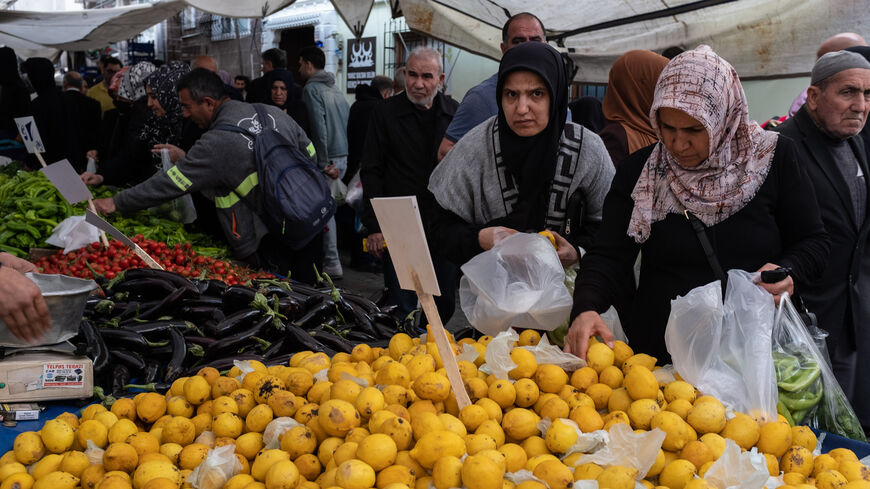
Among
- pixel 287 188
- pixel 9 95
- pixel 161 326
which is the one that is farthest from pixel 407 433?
pixel 9 95

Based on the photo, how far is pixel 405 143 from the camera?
4.47 metres

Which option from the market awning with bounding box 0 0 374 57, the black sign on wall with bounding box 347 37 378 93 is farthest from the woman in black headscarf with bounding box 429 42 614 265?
the black sign on wall with bounding box 347 37 378 93

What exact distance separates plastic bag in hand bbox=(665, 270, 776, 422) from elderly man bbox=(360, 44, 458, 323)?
273 cm

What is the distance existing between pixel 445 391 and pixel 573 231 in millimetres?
1322

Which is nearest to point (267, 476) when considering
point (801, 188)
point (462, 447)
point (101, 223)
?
point (462, 447)

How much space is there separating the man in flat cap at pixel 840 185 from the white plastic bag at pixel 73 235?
402 cm

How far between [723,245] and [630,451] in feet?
3.13

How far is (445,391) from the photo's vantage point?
5.38 ft

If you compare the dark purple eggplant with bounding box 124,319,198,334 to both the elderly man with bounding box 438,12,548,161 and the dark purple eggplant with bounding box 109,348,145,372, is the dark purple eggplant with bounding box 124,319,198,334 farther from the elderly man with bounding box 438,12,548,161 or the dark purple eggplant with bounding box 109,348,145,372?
the elderly man with bounding box 438,12,548,161

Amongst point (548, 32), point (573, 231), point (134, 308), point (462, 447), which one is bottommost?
point (134, 308)

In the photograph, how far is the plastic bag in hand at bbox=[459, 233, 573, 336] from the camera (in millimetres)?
2189

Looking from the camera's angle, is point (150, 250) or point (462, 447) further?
point (150, 250)

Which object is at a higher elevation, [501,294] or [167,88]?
[167,88]

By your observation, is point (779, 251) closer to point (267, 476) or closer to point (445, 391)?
point (445, 391)
